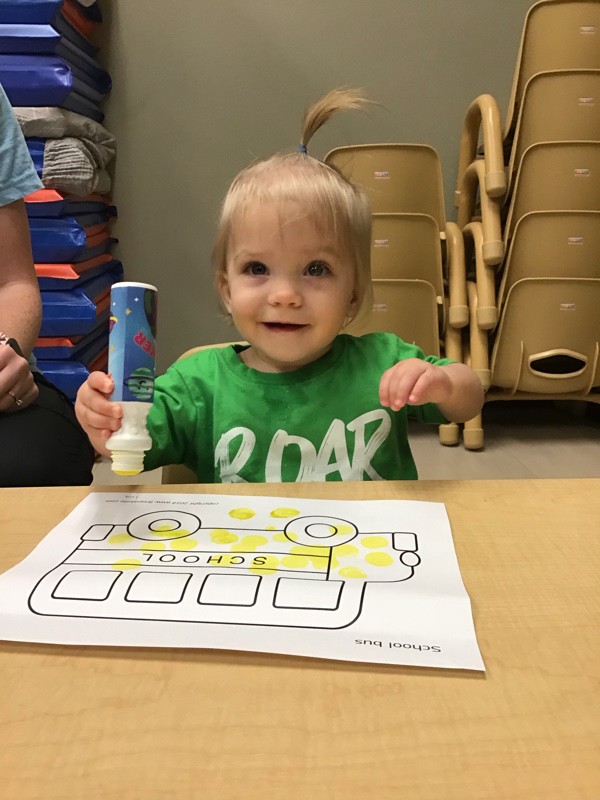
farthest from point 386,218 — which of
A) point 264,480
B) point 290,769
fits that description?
point 290,769

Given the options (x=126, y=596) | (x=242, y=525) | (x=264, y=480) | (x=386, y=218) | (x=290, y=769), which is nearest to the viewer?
(x=290, y=769)

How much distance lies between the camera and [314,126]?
81cm

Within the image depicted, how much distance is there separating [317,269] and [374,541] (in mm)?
373

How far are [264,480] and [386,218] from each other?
44.8 inches

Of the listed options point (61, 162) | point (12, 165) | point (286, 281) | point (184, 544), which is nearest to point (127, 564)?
point (184, 544)

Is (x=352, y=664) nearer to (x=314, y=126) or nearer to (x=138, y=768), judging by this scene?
(x=138, y=768)

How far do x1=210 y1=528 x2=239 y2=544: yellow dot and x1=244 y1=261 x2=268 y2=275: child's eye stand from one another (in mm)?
350

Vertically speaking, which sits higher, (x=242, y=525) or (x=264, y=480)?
(x=242, y=525)

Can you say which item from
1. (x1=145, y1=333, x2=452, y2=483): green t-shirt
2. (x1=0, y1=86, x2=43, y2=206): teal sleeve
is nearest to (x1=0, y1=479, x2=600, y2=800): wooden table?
(x1=145, y1=333, x2=452, y2=483): green t-shirt

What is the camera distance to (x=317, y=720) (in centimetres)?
28

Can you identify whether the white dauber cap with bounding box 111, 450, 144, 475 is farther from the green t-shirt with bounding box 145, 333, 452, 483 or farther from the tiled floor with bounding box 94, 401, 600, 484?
the tiled floor with bounding box 94, 401, 600, 484

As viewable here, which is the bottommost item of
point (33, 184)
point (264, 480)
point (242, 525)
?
point (264, 480)

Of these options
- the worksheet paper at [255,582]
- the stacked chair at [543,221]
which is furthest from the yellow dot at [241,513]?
the stacked chair at [543,221]

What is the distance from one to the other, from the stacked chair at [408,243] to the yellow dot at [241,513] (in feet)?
3.98
